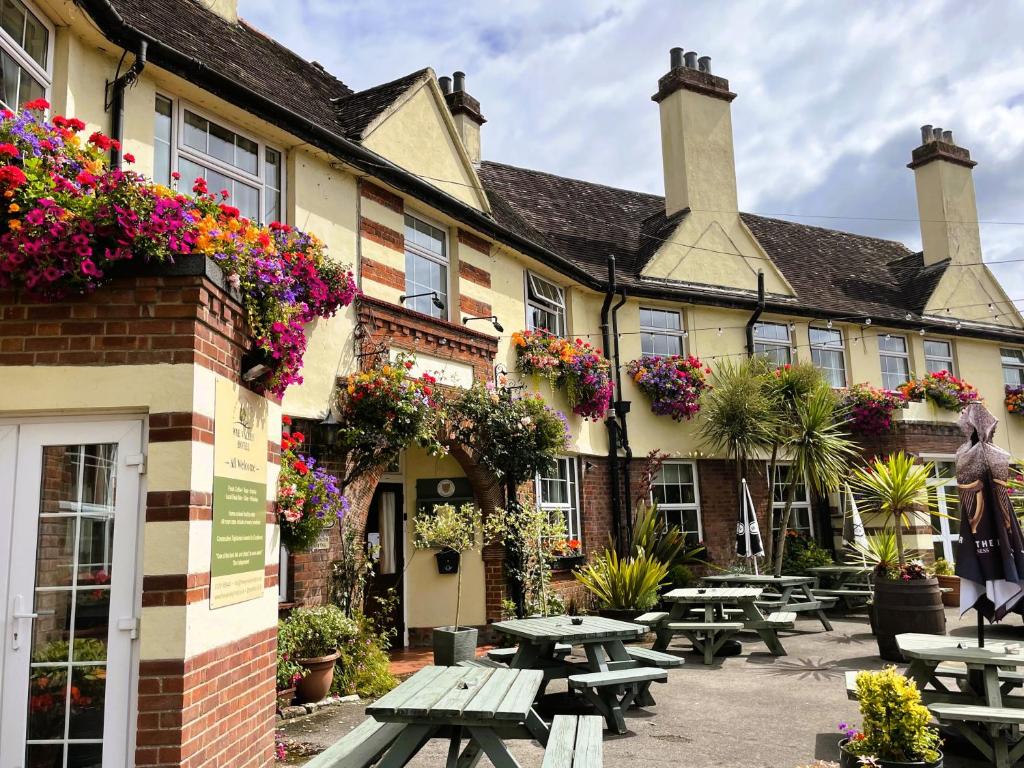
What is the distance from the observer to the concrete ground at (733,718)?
240 inches

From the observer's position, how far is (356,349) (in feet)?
31.4

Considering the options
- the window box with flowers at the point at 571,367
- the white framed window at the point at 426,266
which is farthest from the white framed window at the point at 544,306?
the white framed window at the point at 426,266

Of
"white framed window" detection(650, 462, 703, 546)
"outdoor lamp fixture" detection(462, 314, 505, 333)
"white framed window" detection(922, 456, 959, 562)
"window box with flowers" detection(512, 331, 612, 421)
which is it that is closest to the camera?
"outdoor lamp fixture" detection(462, 314, 505, 333)

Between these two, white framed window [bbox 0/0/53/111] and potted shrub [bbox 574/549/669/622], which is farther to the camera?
potted shrub [bbox 574/549/669/622]

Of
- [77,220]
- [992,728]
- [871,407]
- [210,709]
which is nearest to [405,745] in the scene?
[210,709]

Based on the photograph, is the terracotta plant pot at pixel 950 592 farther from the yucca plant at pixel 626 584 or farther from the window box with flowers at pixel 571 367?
the window box with flowers at pixel 571 367

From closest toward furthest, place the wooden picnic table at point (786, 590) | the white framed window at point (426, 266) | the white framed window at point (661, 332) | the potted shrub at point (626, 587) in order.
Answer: the white framed window at point (426, 266) → the wooden picnic table at point (786, 590) → the potted shrub at point (626, 587) → the white framed window at point (661, 332)

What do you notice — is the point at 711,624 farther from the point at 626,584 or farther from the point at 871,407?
the point at 871,407

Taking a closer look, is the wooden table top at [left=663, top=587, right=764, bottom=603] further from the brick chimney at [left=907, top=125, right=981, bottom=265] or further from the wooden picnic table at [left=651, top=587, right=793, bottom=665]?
the brick chimney at [left=907, top=125, right=981, bottom=265]

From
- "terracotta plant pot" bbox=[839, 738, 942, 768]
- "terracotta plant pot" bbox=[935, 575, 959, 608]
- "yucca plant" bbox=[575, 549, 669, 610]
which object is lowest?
"terracotta plant pot" bbox=[935, 575, 959, 608]

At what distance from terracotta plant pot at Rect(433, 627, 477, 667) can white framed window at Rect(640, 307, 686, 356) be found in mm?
7945

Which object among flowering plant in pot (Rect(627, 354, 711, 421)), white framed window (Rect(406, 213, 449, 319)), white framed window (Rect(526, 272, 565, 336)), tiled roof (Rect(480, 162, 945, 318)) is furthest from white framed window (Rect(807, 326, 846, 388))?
white framed window (Rect(406, 213, 449, 319))

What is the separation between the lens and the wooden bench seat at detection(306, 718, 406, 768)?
439 cm

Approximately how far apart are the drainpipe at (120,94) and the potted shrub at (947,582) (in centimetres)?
1423
